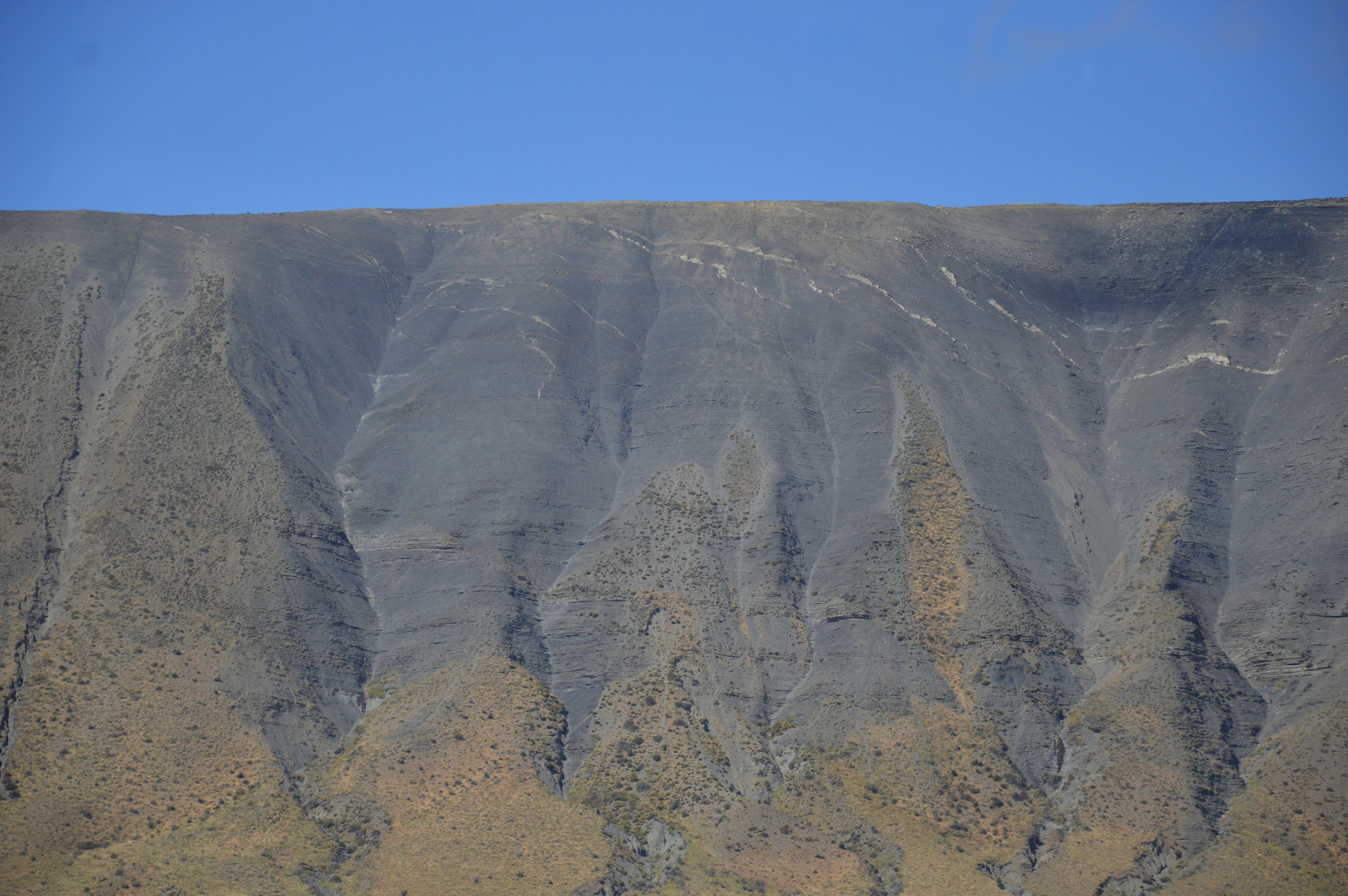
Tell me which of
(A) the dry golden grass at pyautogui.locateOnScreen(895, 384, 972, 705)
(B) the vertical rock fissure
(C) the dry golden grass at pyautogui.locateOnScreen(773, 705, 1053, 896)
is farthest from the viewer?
(A) the dry golden grass at pyautogui.locateOnScreen(895, 384, 972, 705)

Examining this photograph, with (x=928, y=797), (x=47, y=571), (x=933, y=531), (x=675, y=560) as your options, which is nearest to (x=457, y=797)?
(x=675, y=560)

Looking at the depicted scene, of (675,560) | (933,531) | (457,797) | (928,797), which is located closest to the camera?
(457,797)

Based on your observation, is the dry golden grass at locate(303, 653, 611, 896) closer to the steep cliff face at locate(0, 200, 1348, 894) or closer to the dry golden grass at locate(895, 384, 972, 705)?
the steep cliff face at locate(0, 200, 1348, 894)

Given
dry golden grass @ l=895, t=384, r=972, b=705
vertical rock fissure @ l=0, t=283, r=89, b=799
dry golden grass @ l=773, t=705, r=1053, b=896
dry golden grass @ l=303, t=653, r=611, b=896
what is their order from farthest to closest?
1. dry golden grass @ l=895, t=384, r=972, b=705
2. dry golden grass @ l=773, t=705, r=1053, b=896
3. vertical rock fissure @ l=0, t=283, r=89, b=799
4. dry golden grass @ l=303, t=653, r=611, b=896

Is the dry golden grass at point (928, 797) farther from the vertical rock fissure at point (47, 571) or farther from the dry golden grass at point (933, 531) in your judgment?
the vertical rock fissure at point (47, 571)

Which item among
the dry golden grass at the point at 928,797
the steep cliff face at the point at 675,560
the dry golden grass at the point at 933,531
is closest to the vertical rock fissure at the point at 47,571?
the steep cliff face at the point at 675,560

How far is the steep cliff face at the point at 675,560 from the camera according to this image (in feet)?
156

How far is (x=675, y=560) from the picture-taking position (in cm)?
6069

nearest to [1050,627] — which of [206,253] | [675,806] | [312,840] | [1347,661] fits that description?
[1347,661]

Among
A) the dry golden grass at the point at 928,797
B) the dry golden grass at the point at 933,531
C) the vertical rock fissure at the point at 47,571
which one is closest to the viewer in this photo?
the vertical rock fissure at the point at 47,571

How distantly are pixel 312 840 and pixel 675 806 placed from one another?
14.4m

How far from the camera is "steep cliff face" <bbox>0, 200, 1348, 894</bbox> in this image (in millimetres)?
47531

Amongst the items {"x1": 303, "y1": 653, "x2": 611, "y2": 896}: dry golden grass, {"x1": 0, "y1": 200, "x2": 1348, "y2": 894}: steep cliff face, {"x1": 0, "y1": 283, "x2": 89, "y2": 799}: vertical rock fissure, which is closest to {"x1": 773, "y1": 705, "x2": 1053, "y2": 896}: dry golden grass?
{"x1": 0, "y1": 200, "x2": 1348, "y2": 894}: steep cliff face

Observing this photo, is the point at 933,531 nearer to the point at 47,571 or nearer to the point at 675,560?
the point at 675,560
